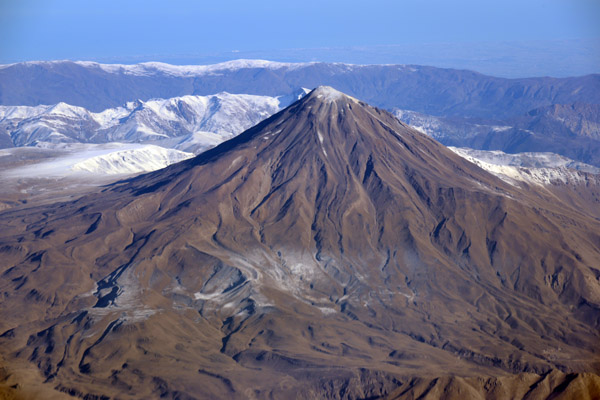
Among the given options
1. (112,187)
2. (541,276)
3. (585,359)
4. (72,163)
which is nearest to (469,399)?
(585,359)

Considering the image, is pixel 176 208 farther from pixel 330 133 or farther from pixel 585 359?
pixel 585 359

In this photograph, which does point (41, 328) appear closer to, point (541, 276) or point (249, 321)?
point (249, 321)

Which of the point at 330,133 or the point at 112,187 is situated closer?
the point at 330,133

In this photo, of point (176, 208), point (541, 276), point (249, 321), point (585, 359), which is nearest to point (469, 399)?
point (585, 359)

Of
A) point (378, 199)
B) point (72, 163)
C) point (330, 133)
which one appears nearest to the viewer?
point (378, 199)

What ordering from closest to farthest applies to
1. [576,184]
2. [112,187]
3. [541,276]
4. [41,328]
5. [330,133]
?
[41,328] < [541,276] < [330,133] < [112,187] < [576,184]

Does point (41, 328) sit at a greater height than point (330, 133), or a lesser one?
lesser
